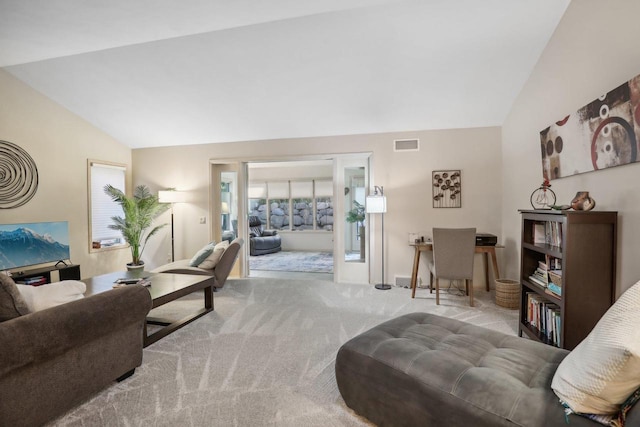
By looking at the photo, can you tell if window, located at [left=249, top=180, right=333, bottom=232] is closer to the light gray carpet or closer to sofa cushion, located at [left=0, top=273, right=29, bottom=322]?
the light gray carpet

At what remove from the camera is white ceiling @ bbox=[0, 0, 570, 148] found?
2748 millimetres

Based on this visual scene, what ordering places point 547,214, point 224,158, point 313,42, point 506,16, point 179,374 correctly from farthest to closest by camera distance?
point 224,158 < point 313,42 < point 506,16 < point 547,214 < point 179,374

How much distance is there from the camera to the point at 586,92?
2.56 meters

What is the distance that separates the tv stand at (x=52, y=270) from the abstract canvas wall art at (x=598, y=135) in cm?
602

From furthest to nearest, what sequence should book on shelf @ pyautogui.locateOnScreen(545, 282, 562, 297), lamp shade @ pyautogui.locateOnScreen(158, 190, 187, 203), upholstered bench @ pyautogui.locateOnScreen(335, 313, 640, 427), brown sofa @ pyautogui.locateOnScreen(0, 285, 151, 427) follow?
lamp shade @ pyautogui.locateOnScreen(158, 190, 187, 203), book on shelf @ pyautogui.locateOnScreen(545, 282, 562, 297), brown sofa @ pyautogui.locateOnScreen(0, 285, 151, 427), upholstered bench @ pyautogui.locateOnScreen(335, 313, 640, 427)

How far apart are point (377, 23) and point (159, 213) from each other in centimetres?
478

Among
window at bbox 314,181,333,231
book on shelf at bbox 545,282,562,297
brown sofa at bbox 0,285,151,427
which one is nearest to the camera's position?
brown sofa at bbox 0,285,151,427

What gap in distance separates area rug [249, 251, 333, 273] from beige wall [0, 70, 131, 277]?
276 cm

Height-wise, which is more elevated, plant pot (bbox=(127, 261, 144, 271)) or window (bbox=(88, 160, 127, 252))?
window (bbox=(88, 160, 127, 252))

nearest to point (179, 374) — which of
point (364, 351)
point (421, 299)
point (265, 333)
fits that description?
point (265, 333)

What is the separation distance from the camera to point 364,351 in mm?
1802

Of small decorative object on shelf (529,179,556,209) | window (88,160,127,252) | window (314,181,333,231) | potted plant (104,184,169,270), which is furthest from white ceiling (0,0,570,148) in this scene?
window (314,181,333,231)

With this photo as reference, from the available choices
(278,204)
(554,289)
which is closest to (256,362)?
(554,289)

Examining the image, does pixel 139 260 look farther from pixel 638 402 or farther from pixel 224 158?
pixel 638 402
